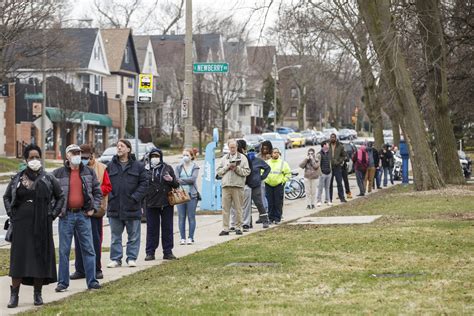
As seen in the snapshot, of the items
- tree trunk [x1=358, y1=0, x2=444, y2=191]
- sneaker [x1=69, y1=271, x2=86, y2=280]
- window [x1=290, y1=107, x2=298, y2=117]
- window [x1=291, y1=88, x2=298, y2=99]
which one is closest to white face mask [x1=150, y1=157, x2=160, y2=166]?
sneaker [x1=69, y1=271, x2=86, y2=280]

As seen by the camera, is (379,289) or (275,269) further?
(275,269)

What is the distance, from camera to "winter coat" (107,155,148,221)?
47.3 feet

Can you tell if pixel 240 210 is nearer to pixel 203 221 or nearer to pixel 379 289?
pixel 203 221

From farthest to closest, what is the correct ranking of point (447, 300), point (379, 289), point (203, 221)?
1. point (203, 221)
2. point (379, 289)
3. point (447, 300)

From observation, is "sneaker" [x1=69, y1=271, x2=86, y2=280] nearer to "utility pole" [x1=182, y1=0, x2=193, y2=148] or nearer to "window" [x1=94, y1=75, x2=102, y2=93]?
"utility pole" [x1=182, y1=0, x2=193, y2=148]

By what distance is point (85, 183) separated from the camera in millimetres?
12477

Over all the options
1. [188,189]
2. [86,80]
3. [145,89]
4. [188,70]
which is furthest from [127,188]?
[86,80]

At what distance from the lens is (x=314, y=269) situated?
42.4 ft

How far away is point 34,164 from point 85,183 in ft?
3.83

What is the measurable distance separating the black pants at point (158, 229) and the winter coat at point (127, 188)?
1.33m

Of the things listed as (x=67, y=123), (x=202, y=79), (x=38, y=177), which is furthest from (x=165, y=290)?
(x=202, y=79)

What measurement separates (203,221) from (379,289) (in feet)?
42.1

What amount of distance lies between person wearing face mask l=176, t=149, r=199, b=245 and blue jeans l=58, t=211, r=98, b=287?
4972 mm

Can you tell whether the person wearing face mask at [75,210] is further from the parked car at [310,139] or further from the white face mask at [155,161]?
the parked car at [310,139]
